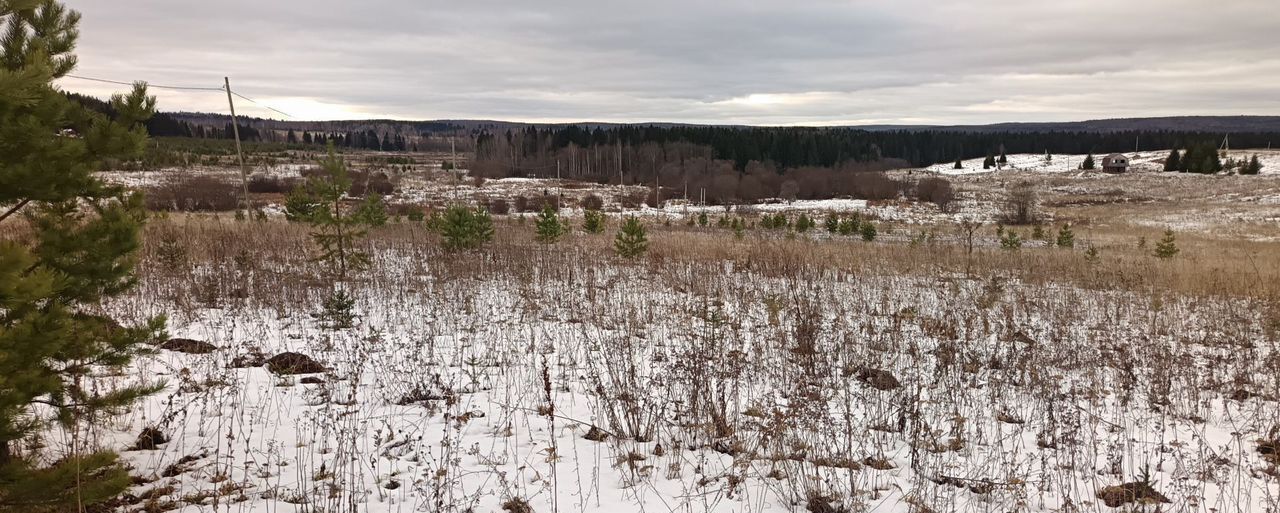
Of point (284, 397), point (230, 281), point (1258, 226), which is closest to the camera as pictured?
point (284, 397)

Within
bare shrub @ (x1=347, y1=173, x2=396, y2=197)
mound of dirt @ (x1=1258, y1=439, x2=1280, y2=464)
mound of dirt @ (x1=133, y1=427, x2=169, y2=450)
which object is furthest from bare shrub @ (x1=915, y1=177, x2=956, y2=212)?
mound of dirt @ (x1=133, y1=427, x2=169, y2=450)

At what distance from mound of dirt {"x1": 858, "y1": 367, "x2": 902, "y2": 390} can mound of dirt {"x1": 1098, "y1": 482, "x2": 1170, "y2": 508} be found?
187 centimetres

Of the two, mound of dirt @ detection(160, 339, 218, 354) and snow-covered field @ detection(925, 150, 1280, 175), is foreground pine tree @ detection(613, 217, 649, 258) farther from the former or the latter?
snow-covered field @ detection(925, 150, 1280, 175)

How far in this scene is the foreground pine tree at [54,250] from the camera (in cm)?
274

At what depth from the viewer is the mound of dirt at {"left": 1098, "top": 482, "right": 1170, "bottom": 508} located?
3629 mm

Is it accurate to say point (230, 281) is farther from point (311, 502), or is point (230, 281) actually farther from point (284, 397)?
point (311, 502)

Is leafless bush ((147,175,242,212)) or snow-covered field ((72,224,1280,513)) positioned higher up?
leafless bush ((147,175,242,212))

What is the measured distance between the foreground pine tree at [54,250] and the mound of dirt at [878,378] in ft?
17.2

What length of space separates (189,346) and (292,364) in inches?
51.1

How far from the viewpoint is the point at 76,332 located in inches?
129

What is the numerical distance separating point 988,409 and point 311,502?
492cm

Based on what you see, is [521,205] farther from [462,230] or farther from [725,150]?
[725,150]

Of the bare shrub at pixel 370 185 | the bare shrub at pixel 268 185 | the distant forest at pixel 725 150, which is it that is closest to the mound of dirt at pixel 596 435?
the distant forest at pixel 725 150

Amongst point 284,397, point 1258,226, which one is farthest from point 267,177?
point 1258,226
